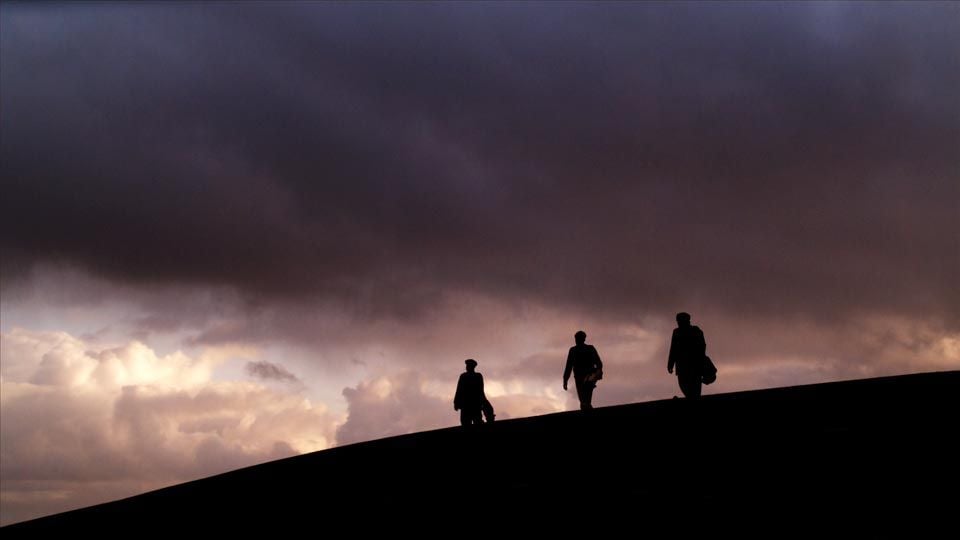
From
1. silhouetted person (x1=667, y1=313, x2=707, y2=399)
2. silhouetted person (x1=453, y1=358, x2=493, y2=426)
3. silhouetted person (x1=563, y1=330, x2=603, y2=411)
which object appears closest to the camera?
silhouetted person (x1=667, y1=313, x2=707, y2=399)

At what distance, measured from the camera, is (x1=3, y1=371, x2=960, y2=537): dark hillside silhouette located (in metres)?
10.5

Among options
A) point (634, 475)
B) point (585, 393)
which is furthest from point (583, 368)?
point (634, 475)

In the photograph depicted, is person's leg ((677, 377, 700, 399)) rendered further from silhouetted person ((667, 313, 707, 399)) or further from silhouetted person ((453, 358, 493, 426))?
silhouetted person ((453, 358, 493, 426))

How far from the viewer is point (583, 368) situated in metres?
17.8

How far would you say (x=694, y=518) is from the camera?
1016cm

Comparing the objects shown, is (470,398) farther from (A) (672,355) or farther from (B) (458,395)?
(A) (672,355)

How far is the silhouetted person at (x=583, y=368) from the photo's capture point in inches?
699

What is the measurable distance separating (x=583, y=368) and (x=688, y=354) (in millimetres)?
2088

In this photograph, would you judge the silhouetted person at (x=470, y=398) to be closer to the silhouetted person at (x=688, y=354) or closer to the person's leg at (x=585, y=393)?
the person's leg at (x=585, y=393)

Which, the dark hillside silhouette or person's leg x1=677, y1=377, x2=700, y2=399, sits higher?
person's leg x1=677, y1=377, x2=700, y2=399

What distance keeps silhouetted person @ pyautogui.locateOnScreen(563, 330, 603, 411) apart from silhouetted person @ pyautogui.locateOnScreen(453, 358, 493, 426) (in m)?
1.82

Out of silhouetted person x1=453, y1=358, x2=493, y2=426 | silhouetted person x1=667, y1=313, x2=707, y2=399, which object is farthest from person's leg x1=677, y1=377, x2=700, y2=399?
silhouetted person x1=453, y1=358, x2=493, y2=426

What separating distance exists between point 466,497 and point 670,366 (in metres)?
5.85

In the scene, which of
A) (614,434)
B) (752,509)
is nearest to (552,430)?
(614,434)
